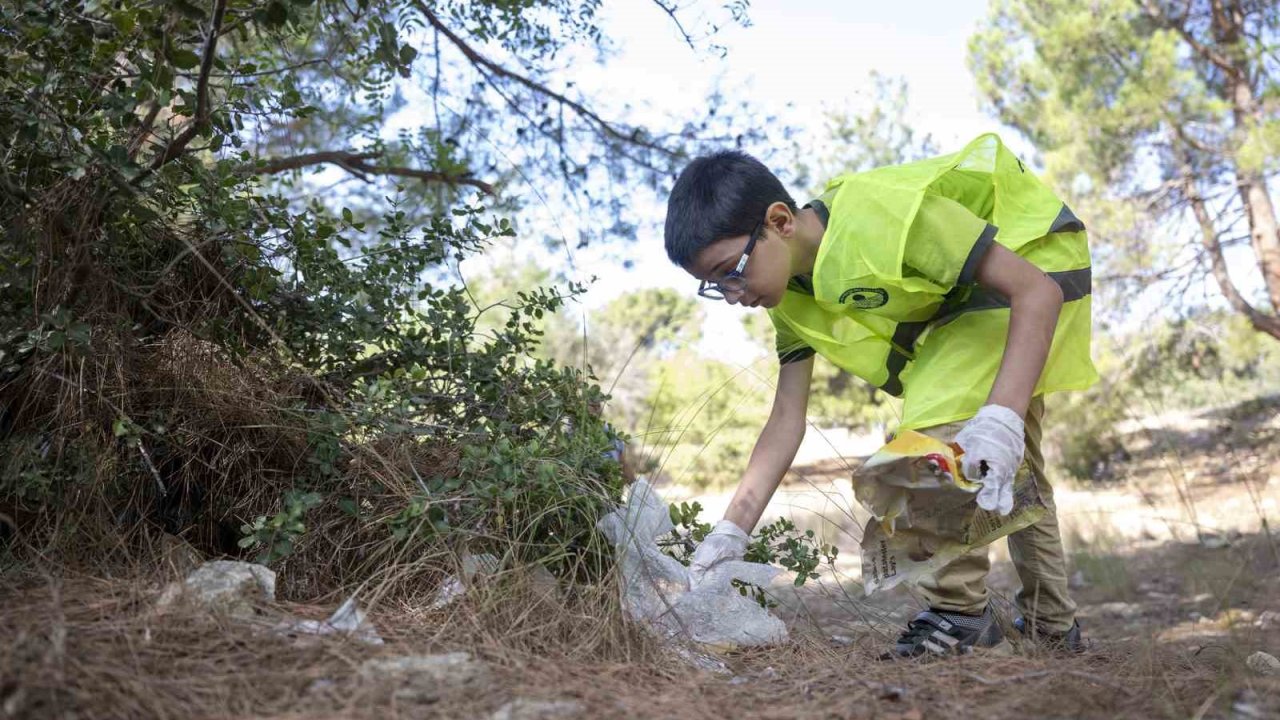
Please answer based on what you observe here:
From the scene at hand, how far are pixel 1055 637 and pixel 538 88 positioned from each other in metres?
3.20

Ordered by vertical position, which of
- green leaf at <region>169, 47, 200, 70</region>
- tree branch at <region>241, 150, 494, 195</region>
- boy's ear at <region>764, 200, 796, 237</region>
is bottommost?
green leaf at <region>169, 47, 200, 70</region>

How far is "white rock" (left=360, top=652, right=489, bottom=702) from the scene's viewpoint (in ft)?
4.83

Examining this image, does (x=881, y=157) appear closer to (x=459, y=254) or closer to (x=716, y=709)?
(x=459, y=254)

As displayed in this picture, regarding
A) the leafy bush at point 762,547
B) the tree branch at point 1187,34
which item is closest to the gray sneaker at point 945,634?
the leafy bush at point 762,547

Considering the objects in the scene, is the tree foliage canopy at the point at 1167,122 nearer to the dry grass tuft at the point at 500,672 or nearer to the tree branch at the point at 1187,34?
the tree branch at the point at 1187,34

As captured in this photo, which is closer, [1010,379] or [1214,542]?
[1010,379]

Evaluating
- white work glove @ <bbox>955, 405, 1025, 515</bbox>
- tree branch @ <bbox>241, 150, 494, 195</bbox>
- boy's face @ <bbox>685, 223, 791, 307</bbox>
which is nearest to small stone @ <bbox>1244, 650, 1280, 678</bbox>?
white work glove @ <bbox>955, 405, 1025, 515</bbox>

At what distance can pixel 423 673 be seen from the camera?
1.54m

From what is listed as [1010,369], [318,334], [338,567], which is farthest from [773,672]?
[318,334]

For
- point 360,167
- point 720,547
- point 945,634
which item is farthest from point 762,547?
point 360,167

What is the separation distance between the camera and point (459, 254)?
279 centimetres

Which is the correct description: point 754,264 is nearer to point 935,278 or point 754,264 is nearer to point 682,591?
point 935,278

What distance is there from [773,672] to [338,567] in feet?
3.25

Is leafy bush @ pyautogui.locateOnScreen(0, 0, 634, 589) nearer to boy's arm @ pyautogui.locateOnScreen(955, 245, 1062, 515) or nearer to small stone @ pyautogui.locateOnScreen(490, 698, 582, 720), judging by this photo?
small stone @ pyautogui.locateOnScreen(490, 698, 582, 720)
